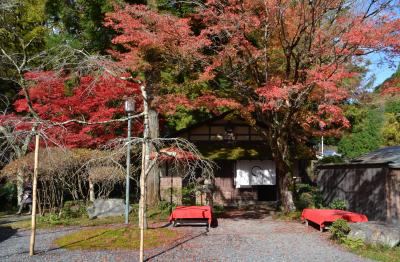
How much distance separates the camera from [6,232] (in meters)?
11.9

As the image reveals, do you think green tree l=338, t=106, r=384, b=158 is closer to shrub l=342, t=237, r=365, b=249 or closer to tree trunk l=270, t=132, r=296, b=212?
tree trunk l=270, t=132, r=296, b=212

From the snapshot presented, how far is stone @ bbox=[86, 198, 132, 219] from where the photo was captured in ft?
47.7

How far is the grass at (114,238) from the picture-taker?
9.47m

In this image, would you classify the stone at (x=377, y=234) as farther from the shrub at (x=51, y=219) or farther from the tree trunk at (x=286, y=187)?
the shrub at (x=51, y=219)

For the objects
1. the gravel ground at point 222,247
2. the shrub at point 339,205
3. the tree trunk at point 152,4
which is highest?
the tree trunk at point 152,4

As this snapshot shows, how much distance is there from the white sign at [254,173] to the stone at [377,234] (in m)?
9.35

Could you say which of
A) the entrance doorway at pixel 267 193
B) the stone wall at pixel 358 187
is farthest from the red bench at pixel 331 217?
the entrance doorway at pixel 267 193

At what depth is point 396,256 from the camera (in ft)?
28.4

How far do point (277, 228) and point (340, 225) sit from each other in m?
2.57

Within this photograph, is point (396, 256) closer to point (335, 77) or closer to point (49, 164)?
point (335, 77)

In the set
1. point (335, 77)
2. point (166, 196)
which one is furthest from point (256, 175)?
point (335, 77)

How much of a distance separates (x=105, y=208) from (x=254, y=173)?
7649 millimetres

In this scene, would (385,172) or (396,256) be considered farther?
(385,172)

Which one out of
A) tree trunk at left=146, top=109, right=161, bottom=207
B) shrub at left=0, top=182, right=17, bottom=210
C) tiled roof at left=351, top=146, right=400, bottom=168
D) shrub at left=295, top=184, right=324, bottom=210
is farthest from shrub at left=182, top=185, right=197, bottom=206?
shrub at left=0, top=182, right=17, bottom=210
